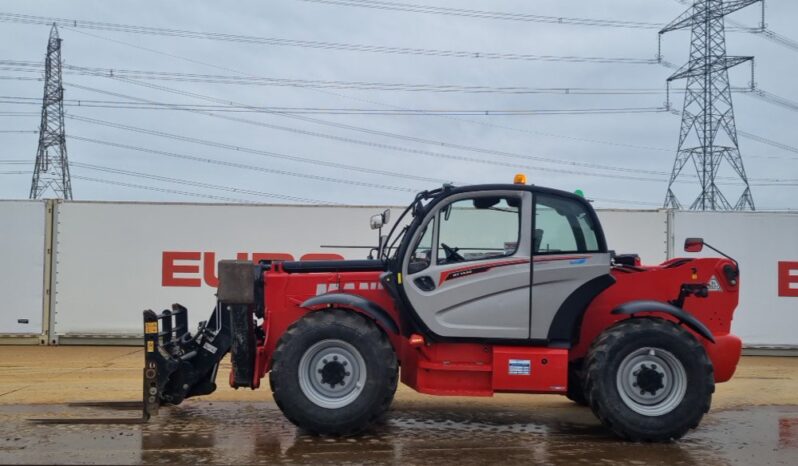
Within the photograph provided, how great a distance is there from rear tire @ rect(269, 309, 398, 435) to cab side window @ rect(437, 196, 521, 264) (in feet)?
3.24

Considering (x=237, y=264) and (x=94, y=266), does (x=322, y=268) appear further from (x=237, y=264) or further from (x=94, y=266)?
(x=94, y=266)

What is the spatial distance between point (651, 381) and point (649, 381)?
2cm

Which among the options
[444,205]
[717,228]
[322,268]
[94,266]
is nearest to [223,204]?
[94,266]

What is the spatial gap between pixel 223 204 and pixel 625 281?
7.93m

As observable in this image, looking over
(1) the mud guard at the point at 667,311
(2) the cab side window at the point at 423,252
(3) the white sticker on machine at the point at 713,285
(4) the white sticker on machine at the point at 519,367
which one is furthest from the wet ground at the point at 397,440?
(2) the cab side window at the point at 423,252

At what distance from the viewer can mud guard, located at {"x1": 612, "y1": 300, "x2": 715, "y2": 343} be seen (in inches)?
252

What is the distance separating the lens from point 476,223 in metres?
6.66

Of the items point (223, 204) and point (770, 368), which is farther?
point (223, 204)

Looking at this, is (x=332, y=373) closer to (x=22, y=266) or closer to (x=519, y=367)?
(x=519, y=367)

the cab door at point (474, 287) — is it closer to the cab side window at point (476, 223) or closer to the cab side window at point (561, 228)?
the cab side window at point (476, 223)

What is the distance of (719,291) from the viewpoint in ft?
22.3

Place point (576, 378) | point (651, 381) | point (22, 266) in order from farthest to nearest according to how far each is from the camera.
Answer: point (22, 266)
point (576, 378)
point (651, 381)

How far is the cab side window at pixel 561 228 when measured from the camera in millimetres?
6453

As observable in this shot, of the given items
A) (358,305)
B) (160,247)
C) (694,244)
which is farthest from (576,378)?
(160,247)
